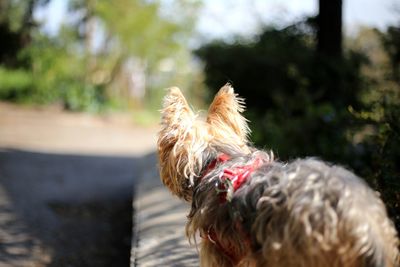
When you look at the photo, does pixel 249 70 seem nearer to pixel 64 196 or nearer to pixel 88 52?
pixel 64 196

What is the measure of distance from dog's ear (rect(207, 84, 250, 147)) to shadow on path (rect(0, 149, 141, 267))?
2.05m

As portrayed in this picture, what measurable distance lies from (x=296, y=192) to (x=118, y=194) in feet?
17.2

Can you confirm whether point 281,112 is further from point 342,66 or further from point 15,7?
point 15,7

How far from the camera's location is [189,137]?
11.4ft

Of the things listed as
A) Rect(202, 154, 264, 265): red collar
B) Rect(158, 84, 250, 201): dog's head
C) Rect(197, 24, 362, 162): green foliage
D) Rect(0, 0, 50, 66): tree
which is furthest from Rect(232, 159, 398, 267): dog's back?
Rect(0, 0, 50, 66): tree

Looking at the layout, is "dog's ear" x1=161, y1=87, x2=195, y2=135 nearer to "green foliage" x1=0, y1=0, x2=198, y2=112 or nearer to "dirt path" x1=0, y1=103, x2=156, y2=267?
"dirt path" x1=0, y1=103, x2=156, y2=267

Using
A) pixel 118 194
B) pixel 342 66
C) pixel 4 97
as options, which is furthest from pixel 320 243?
pixel 4 97

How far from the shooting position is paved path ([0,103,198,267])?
14.9 ft

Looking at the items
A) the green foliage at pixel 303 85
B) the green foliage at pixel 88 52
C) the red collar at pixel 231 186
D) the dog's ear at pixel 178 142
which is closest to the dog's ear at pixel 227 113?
the dog's ear at pixel 178 142

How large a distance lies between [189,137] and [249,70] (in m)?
5.94

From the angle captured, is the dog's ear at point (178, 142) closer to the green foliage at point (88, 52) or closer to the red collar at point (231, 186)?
the red collar at point (231, 186)

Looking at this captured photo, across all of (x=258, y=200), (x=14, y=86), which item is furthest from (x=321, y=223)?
(x=14, y=86)

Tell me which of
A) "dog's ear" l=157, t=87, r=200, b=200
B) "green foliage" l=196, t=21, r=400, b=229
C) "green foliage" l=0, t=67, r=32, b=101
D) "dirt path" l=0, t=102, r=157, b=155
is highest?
"green foliage" l=0, t=67, r=32, b=101

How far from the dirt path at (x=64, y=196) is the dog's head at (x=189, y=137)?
71.6 inches
